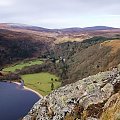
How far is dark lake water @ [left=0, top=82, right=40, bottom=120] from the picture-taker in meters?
96.2

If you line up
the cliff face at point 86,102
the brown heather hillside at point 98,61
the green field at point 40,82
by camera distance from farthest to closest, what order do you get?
the brown heather hillside at point 98,61
the green field at point 40,82
the cliff face at point 86,102

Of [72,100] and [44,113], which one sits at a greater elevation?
[72,100]

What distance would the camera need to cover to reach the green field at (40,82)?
128 m

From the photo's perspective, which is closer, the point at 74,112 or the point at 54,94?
the point at 74,112

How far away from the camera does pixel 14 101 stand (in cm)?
11381

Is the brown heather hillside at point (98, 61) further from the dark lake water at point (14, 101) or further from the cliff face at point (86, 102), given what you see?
the cliff face at point (86, 102)

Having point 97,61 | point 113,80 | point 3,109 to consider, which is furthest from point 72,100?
point 97,61

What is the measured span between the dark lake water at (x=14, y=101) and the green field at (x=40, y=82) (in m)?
4.12

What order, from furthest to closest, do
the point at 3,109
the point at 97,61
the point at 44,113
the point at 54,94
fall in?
1. the point at 97,61
2. the point at 3,109
3. the point at 54,94
4. the point at 44,113

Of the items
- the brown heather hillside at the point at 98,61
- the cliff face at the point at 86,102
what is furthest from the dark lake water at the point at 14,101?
the cliff face at the point at 86,102

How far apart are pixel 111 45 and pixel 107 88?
443 feet

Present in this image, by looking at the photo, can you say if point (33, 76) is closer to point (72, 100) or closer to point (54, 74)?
point (54, 74)

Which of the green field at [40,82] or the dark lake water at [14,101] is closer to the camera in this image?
the dark lake water at [14,101]

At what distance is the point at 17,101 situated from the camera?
11375 centimetres
